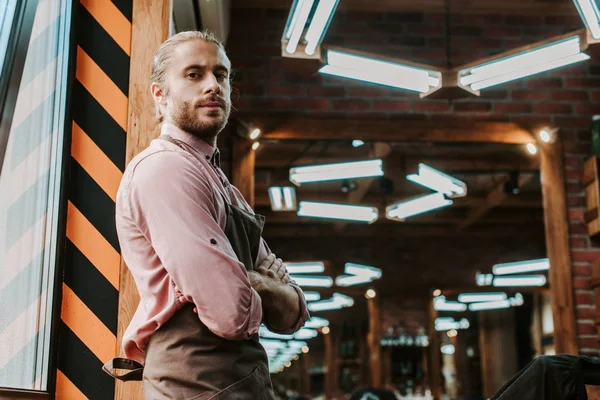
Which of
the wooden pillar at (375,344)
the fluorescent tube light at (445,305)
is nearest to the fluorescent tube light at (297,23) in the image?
the wooden pillar at (375,344)

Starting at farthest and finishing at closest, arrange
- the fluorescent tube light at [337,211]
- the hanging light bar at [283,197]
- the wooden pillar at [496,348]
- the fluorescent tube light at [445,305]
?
1. the wooden pillar at [496,348]
2. the fluorescent tube light at [445,305]
3. the fluorescent tube light at [337,211]
4. the hanging light bar at [283,197]

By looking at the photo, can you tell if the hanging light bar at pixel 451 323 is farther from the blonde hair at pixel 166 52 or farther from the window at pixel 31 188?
the blonde hair at pixel 166 52

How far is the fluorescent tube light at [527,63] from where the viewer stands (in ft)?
11.0

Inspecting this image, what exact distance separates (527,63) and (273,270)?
2125mm

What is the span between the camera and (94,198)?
91.6 inches

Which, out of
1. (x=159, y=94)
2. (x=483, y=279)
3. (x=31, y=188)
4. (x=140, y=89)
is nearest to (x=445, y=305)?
(x=483, y=279)

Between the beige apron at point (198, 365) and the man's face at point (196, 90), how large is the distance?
1.42 feet

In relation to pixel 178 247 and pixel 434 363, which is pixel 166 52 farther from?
pixel 434 363

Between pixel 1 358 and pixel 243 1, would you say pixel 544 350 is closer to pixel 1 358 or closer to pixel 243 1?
pixel 243 1

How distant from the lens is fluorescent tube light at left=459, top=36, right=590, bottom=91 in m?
3.34

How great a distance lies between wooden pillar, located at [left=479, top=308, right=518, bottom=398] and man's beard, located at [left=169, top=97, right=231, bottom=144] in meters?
12.9

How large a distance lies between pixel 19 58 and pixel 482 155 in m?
6.73

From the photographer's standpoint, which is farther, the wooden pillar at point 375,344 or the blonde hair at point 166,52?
the wooden pillar at point 375,344

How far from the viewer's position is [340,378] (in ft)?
48.6
